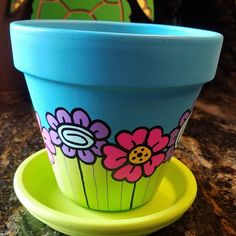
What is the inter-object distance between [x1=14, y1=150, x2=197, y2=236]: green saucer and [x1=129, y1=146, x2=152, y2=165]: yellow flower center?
0.04 meters

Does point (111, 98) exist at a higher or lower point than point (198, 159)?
higher

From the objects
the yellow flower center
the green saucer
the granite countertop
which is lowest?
the granite countertop

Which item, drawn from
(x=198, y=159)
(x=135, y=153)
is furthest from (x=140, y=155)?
(x=198, y=159)

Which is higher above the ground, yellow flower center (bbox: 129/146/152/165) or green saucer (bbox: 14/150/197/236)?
yellow flower center (bbox: 129/146/152/165)

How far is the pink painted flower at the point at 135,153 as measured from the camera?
0.87ft

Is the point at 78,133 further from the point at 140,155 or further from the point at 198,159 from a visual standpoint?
the point at 198,159

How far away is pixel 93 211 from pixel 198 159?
0.18 metres

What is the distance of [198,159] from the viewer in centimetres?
44

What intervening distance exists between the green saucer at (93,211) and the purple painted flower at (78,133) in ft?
0.14

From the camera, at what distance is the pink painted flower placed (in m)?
0.26

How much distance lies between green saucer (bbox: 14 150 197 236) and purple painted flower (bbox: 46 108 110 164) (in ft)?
0.14

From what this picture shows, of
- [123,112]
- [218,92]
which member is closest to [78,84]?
[123,112]

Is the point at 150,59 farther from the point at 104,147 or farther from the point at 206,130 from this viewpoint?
the point at 206,130

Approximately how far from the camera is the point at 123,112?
251 millimetres
